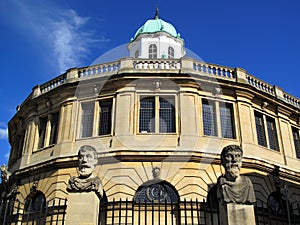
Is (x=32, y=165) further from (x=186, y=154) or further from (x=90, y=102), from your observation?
(x=186, y=154)

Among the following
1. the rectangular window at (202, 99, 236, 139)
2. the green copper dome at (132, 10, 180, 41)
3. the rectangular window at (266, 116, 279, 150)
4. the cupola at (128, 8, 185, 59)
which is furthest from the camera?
the green copper dome at (132, 10, 180, 41)

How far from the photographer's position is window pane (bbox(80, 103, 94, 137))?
2103cm

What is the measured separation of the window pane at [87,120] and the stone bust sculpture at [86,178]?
1030 centimetres

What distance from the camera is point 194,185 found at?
18.3 m

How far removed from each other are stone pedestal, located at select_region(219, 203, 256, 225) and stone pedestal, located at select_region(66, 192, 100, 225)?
3.56 meters

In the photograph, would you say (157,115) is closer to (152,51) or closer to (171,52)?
(152,51)

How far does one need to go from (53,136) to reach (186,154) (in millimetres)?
8589

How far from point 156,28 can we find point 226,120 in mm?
17597

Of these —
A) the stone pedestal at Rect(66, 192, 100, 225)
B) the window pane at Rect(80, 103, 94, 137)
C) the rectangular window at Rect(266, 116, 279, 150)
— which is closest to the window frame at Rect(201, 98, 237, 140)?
the rectangular window at Rect(266, 116, 279, 150)

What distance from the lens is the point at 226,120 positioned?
69.5ft

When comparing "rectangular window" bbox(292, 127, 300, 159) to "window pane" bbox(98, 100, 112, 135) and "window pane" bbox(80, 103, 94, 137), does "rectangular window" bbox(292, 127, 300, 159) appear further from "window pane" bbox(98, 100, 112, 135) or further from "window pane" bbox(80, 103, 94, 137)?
"window pane" bbox(80, 103, 94, 137)

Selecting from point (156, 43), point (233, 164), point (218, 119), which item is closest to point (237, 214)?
point (233, 164)

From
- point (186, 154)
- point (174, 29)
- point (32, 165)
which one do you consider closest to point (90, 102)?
point (32, 165)

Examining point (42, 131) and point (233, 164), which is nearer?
point (233, 164)
